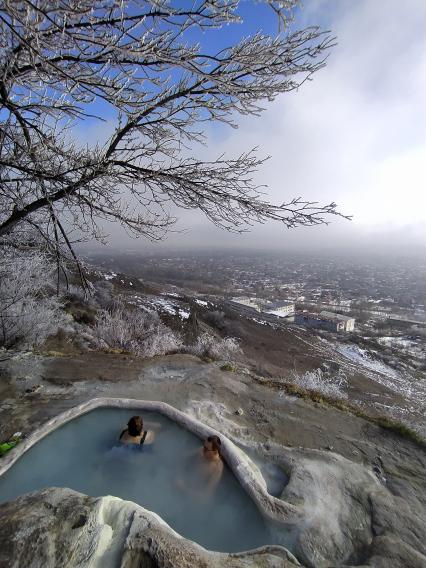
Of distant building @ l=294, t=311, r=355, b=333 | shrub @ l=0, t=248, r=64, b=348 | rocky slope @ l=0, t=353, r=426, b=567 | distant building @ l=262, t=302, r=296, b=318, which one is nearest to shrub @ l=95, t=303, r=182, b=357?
shrub @ l=0, t=248, r=64, b=348

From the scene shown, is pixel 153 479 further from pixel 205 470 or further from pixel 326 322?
pixel 326 322

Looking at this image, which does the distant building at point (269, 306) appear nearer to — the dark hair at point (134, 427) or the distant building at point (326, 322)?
the distant building at point (326, 322)

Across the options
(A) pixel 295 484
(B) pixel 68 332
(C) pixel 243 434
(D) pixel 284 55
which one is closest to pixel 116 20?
(D) pixel 284 55

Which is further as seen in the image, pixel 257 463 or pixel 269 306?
pixel 269 306

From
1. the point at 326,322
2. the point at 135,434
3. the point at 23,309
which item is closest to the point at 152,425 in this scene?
the point at 135,434

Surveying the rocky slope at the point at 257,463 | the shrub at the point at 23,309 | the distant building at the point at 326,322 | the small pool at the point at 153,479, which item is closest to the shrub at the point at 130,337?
the shrub at the point at 23,309

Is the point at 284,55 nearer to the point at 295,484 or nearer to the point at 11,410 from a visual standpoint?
the point at 295,484
